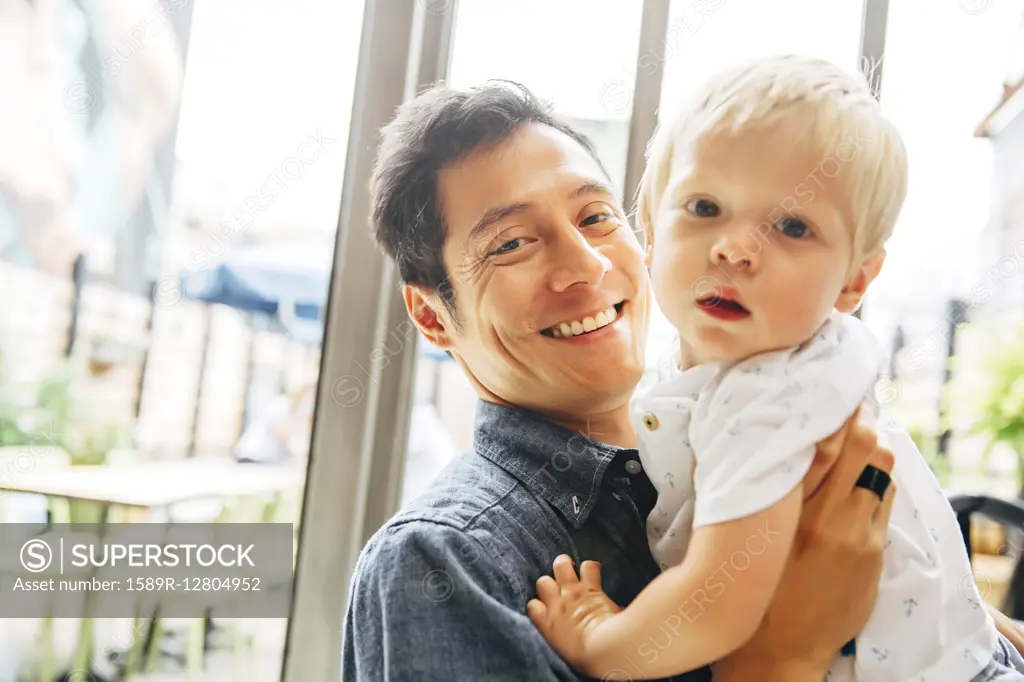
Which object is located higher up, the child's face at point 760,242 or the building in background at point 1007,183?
the building in background at point 1007,183

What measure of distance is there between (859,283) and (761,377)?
8.6 inches

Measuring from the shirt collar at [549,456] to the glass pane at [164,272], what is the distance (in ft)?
2.82

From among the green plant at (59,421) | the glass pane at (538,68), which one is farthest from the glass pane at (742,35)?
the green plant at (59,421)

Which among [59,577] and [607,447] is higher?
[607,447]

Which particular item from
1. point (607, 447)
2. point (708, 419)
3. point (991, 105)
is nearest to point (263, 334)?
point (607, 447)

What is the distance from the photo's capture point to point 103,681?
6.10 ft

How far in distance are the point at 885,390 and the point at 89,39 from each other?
79.0 inches

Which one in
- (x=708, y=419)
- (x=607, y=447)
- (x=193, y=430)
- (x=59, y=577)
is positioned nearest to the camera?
(x=708, y=419)

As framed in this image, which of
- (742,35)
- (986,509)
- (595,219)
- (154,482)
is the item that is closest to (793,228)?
(595,219)

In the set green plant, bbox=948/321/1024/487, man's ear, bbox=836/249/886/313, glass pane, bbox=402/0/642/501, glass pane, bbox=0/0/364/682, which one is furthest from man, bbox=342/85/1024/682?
green plant, bbox=948/321/1024/487

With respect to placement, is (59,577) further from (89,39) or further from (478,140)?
(478,140)

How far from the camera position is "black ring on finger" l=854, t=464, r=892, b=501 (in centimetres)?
93

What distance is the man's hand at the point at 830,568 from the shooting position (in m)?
0.91

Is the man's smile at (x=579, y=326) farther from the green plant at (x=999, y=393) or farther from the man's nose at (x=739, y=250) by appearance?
the green plant at (x=999, y=393)
